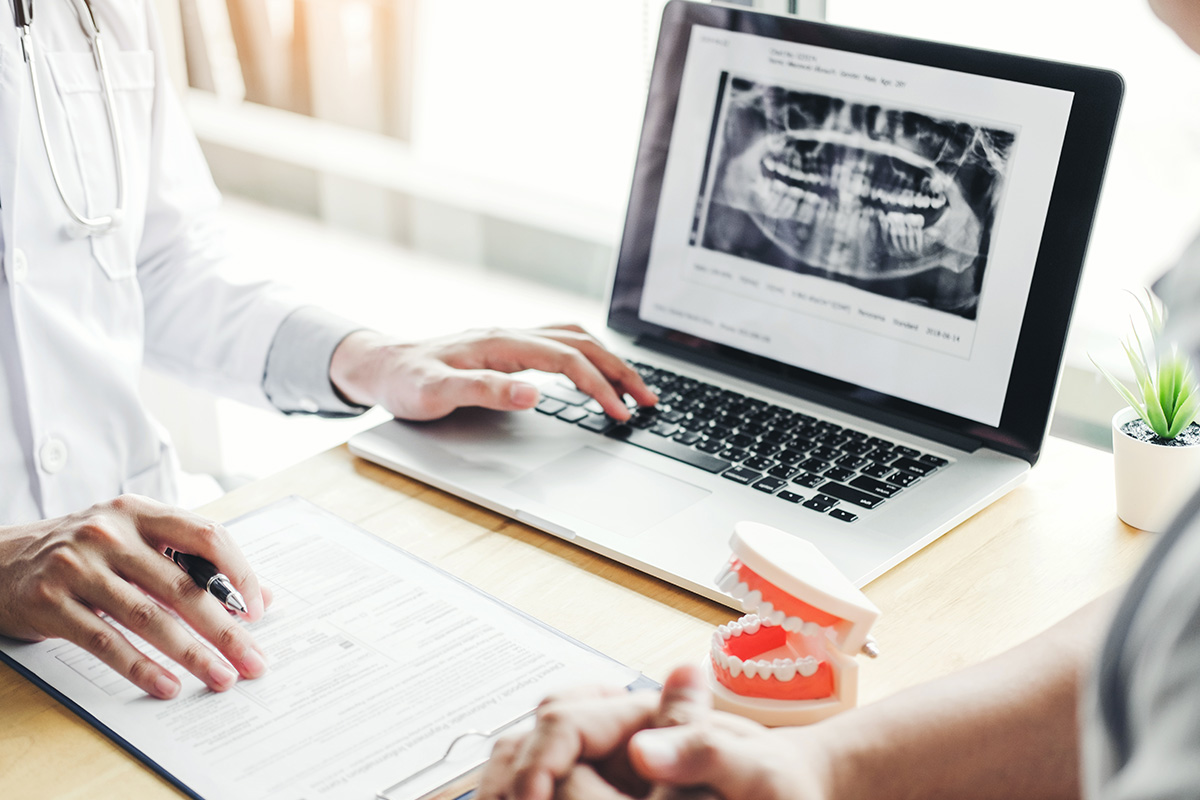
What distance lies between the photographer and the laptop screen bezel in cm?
84

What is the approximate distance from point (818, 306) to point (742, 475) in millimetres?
209

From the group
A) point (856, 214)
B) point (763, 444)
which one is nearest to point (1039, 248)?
point (856, 214)

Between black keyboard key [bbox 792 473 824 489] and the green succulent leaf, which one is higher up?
the green succulent leaf

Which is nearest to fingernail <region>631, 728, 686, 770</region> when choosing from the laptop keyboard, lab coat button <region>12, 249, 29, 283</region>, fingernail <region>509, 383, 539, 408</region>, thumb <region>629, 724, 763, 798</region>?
thumb <region>629, 724, 763, 798</region>

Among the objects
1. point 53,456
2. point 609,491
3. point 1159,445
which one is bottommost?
point 53,456

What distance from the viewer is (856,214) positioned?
967mm

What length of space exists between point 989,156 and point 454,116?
1171 millimetres

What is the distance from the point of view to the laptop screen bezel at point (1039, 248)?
0.84m

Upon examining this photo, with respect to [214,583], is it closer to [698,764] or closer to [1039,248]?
[698,764]

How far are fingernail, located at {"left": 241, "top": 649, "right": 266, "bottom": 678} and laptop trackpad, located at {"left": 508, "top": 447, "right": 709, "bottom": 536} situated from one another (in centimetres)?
26

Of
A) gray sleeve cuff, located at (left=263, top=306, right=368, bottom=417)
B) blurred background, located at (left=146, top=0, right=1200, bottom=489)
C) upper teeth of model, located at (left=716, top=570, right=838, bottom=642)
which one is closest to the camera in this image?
upper teeth of model, located at (left=716, top=570, right=838, bottom=642)

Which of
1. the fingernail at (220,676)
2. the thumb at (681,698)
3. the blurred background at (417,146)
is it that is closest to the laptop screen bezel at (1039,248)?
the blurred background at (417,146)

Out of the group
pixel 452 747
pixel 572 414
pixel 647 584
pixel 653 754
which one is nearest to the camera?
pixel 653 754

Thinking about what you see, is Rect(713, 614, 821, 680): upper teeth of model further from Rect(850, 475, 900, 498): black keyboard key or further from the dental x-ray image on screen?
the dental x-ray image on screen
